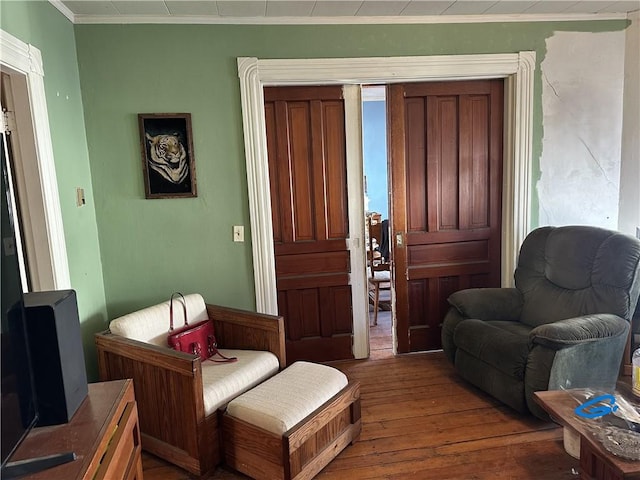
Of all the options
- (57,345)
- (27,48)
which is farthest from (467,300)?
(27,48)

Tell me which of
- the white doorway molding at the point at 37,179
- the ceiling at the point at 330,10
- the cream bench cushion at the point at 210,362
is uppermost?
the ceiling at the point at 330,10

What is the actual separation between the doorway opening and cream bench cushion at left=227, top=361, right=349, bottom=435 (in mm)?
1239

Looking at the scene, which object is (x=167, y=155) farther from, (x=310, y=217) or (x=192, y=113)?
(x=310, y=217)

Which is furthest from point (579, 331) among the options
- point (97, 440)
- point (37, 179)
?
point (37, 179)

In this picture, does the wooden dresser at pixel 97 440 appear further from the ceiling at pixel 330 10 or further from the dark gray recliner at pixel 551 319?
the ceiling at pixel 330 10

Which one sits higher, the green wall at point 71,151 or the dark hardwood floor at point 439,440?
the green wall at point 71,151

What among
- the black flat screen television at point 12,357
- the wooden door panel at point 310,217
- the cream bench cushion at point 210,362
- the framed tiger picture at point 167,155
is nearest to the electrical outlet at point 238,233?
the wooden door panel at point 310,217

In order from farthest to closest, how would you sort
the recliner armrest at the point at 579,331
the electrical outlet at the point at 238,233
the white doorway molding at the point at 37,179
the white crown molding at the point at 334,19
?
the electrical outlet at the point at 238,233
the white crown molding at the point at 334,19
the recliner armrest at the point at 579,331
the white doorway molding at the point at 37,179

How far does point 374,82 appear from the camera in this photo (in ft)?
9.95

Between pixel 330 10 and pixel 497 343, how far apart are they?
7.25 ft

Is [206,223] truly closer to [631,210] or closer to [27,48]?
Answer: [27,48]

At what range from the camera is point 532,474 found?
205 cm

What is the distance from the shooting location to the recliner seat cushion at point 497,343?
94.2 inches

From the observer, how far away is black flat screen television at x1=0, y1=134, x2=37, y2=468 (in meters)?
1.08
